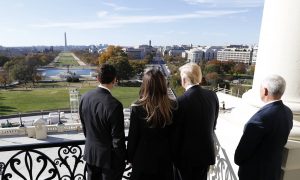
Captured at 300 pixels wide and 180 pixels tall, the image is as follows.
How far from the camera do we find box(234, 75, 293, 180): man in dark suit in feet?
9.32

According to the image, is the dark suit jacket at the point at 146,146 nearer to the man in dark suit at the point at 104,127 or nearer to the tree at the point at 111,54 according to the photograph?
the man in dark suit at the point at 104,127

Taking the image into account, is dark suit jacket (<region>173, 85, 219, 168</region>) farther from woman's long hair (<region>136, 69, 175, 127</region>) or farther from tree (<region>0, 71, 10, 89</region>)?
tree (<region>0, 71, 10, 89</region>)

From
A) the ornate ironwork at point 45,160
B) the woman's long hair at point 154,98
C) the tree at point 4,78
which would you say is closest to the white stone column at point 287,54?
the woman's long hair at point 154,98

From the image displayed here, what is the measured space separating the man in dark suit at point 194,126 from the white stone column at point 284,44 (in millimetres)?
940

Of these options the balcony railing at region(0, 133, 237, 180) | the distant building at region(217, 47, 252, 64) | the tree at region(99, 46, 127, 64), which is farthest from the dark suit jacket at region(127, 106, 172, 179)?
the distant building at region(217, 47, 252, 64)

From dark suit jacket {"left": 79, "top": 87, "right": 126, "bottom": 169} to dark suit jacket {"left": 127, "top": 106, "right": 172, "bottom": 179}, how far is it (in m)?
0.16

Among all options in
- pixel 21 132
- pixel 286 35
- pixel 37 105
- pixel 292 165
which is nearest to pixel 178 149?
pixel 292 165

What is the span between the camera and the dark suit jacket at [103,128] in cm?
319

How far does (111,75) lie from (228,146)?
2061 mm

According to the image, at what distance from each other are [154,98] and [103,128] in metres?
0.80

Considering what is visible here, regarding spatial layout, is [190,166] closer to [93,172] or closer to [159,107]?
[159,107]

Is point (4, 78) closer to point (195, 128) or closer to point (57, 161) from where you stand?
point (57, 161)

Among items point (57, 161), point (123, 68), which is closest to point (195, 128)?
point (57, 161)

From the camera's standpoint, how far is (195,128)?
→ 3332 millimetres
